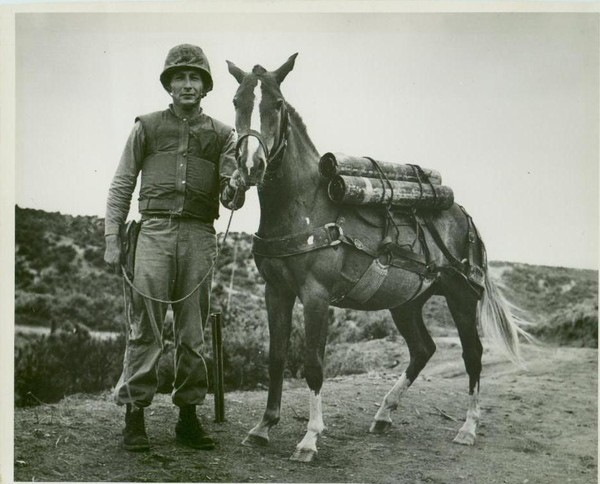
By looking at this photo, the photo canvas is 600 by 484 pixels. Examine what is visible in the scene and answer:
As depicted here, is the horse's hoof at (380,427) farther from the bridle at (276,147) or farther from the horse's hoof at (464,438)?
the bridle at (276,147)

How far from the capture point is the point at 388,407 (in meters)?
5.12

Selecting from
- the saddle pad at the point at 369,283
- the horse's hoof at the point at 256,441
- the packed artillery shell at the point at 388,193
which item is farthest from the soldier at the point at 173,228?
the saddle pad at the point at 369,283

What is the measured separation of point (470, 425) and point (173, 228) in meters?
2.64

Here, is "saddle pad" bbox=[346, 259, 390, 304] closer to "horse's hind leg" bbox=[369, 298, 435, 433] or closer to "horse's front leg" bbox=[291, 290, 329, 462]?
"horse's front leg" bbox=[291, 290, 329, 462]

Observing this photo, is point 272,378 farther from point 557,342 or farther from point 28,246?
point 557,342

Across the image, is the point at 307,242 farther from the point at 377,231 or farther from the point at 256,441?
the point at 256,441

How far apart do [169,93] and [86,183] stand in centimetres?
99

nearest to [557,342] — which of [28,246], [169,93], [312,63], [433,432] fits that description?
[433,432]

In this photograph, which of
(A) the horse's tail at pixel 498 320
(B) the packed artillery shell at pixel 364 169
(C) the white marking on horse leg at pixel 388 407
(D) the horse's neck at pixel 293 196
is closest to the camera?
(D) the horse's neck at pixel 293 196

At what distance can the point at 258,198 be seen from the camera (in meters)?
4.61

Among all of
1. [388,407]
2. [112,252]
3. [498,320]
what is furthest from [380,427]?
[112,252]

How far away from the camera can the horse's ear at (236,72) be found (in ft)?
14.5

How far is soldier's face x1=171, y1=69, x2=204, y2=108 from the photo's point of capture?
4.38 m

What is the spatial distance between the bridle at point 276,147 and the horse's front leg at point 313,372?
89 cm
